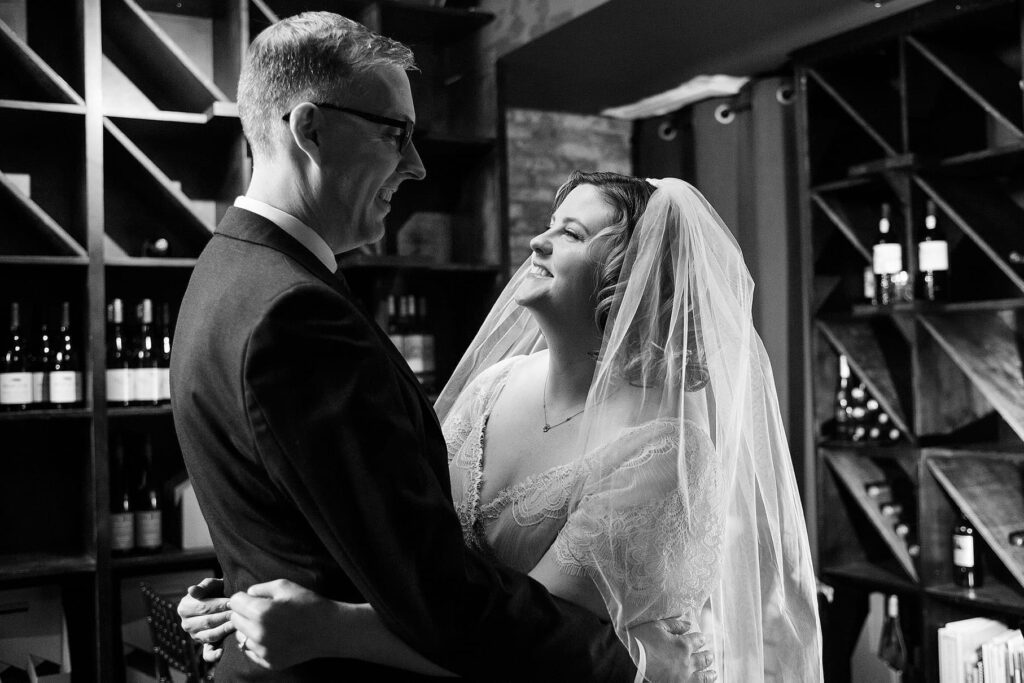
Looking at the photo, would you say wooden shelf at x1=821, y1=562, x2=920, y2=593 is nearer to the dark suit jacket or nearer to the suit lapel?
the dark suit jacket

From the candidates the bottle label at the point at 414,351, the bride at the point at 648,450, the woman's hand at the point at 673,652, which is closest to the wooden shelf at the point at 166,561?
the bottle label at the point at 414,351

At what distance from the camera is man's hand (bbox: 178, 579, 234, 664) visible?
4.18 ft

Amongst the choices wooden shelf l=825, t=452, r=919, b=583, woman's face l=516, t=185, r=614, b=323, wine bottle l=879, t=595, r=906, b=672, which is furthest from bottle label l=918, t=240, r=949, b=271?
woman's face l=516, t=185, r=614, b=323

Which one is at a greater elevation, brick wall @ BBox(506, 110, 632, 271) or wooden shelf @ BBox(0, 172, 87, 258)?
brick wall @ BBox(506, 110, 632, 271)

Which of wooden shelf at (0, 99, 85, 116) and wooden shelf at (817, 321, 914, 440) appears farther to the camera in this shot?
wooden shelf at (817, 321, 914, 440)

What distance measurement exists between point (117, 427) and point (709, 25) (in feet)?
8.36

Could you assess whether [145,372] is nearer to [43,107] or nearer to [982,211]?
[43,107]

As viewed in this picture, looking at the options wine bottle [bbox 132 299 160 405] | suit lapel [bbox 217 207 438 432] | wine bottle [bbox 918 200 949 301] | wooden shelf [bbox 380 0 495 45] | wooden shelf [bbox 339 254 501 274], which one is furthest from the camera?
wooden shelf [bbox 380 0 495 45]

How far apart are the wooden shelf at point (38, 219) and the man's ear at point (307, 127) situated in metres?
2.10

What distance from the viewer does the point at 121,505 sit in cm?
327

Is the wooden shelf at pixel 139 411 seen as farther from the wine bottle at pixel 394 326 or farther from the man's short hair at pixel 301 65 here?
the man's short hair at pixel 301 65

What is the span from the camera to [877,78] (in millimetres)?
3811

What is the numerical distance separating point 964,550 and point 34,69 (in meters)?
3.38

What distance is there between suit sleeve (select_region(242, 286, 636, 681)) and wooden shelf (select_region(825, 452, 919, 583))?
9.14 feet
